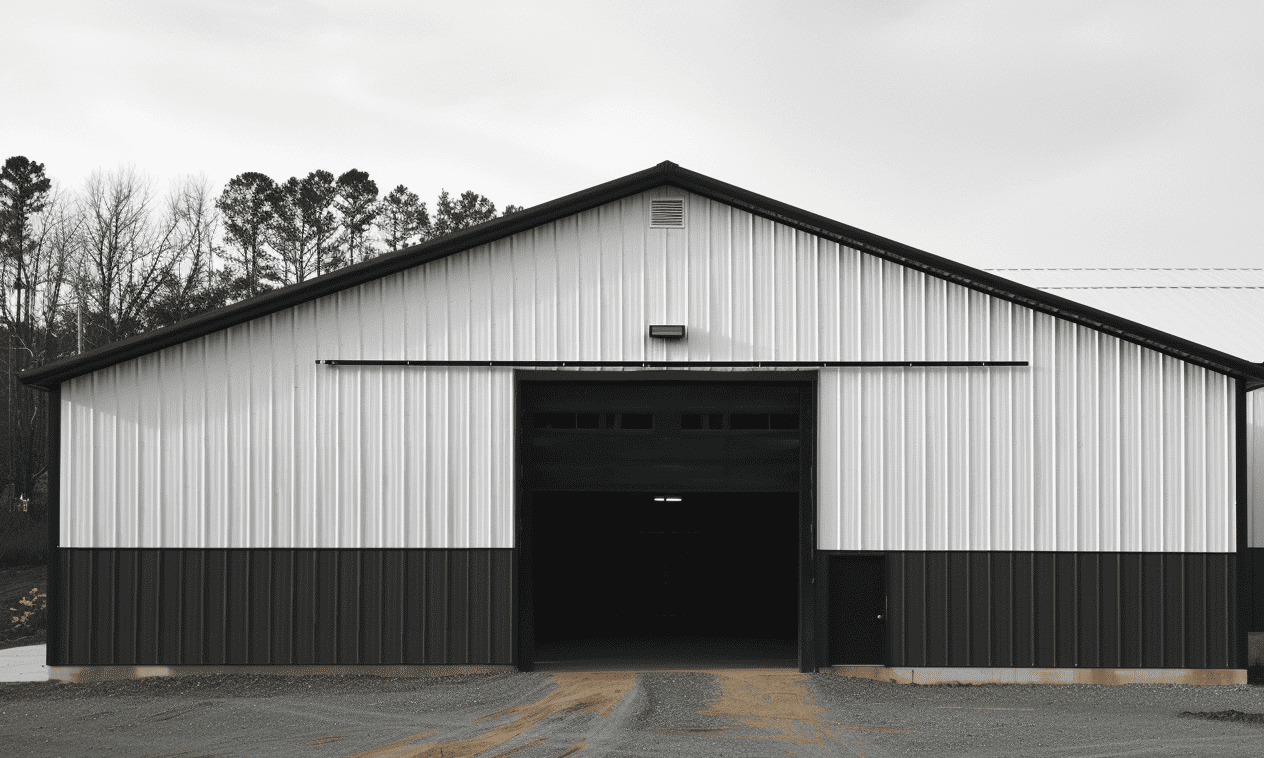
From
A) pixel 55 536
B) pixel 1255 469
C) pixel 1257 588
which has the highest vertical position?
pixel 1255 469

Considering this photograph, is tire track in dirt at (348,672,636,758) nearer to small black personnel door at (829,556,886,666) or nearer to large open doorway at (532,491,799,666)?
small black personnel door at (829,556,886,666)

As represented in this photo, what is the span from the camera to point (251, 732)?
→ 11.6 metres

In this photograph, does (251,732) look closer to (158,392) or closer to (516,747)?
(516,747)

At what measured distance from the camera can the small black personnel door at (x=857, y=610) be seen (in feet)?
49.8

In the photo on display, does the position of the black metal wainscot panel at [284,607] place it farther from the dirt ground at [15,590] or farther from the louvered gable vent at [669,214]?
the louvered gable vent at [669,214]

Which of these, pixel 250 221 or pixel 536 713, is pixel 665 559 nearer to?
pixel 536 713

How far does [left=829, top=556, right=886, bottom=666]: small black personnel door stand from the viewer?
49.8 feet

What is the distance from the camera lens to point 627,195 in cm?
1550

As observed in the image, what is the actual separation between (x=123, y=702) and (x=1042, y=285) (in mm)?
21623

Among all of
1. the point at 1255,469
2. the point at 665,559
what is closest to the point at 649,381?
the point at 1255,469

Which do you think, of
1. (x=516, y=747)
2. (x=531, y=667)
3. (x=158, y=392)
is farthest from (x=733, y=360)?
(x=158, y=392)

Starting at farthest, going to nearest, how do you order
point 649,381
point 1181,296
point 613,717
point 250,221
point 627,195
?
point 250,221, point 1181,296, point 649,381, point 627,195, point 613,717

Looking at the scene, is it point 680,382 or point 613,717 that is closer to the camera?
point 613,717

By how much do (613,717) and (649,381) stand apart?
219 inches
